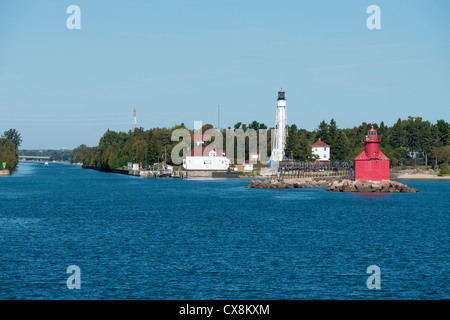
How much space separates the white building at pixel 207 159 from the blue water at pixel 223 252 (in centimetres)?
10052

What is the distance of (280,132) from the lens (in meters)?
171

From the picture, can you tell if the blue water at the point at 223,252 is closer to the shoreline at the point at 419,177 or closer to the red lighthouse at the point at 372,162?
the red lighthouse at the point at 372,162

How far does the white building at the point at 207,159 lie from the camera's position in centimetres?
18175

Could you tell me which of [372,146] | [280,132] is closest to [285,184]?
[372,146]

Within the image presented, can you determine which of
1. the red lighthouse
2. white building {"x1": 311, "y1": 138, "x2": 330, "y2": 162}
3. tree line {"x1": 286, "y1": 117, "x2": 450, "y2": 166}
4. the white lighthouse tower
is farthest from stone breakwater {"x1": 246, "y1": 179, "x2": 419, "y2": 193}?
white building {"x1": 311, "y1": 138, "x2": 330, "y2": 162}

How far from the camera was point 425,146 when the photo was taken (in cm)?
18962

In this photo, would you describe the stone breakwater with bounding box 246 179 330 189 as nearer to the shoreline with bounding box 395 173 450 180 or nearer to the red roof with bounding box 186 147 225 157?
the red roof with bounding box 186 147 225 157

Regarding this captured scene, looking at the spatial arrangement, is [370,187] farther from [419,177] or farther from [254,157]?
[254,157]

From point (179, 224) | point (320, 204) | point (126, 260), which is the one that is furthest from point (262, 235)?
point (320, 204)

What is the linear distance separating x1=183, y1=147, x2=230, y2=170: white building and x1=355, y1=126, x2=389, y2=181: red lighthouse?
73.6 metres

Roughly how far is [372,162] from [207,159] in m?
79.7

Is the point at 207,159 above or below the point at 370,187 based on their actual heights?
above

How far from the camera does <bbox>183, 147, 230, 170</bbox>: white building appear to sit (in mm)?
181750
